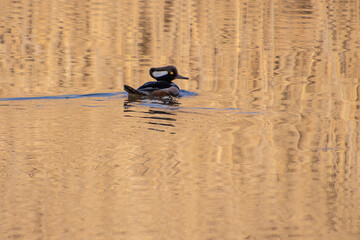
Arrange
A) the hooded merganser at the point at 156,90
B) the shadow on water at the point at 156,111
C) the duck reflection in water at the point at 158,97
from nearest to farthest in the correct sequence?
the shadow on water at the point at 156,111 < the duck reflection in water at the point at 158,97 < the hooded merganser at the point at 156,90

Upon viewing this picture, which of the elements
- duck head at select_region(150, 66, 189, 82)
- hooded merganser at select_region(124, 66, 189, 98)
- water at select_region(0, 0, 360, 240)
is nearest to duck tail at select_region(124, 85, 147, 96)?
hooded merganser at select_region(124, 66, 189, 98)

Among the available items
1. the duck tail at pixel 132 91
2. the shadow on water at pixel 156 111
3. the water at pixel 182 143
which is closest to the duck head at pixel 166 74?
the water at pixel 182 143

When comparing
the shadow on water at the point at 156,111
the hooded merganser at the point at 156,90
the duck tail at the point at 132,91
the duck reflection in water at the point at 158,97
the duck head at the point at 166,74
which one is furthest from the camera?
the duck head at the point at 166,74

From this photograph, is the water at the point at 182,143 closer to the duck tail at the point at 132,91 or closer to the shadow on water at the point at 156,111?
the shadow on water at the point at 156,111

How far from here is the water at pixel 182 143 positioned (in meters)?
5.45

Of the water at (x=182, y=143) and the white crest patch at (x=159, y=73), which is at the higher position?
the white crest patch at (x=159, y=73)

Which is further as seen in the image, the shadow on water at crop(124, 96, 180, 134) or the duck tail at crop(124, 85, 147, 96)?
the duck tail at crop(124, 85, 147, 96)

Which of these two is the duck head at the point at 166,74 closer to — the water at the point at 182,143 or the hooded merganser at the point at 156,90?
the hooded merganser at the point at 156,90

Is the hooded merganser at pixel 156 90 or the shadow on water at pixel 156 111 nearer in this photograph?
the shadow on water at pixel 156 111

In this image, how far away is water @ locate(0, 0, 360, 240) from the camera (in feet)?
17.9

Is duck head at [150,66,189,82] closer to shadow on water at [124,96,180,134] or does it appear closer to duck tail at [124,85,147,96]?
shadow on water at [124,96,180,134]

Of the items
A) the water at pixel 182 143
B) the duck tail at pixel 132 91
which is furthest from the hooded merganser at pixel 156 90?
the water at pixel 182 143

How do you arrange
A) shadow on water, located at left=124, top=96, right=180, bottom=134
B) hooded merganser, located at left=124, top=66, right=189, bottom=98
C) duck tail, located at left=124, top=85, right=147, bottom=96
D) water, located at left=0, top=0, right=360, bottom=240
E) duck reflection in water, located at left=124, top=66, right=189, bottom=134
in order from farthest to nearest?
hooded merganser, located at left=124, top=66, right=189, bottom=98 < duck tail, located at left=124, top=85, right=147, bottom=96 < duck reflection in water, located at left=124, top=66, right=189, bottom=134 < shadow on water, located at left=124, top=96, right=180, bottom=134 < water, located at left=0, top=0, right=360, bottom=240

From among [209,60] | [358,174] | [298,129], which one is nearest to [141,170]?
[358,174]
